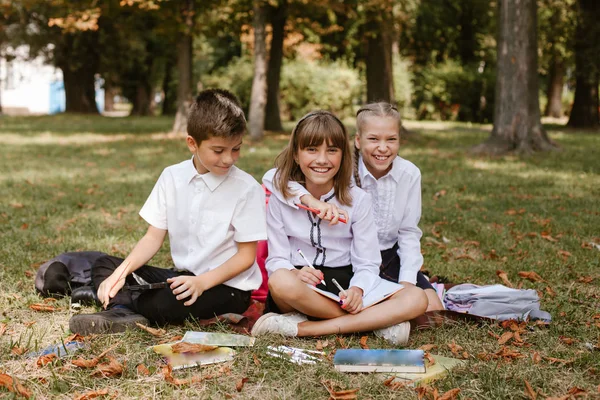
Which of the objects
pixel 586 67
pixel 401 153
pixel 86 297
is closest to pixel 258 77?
pixel 401 153

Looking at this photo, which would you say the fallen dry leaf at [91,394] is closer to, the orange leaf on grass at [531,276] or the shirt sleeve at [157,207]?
the shirt sleeve at [157,207]

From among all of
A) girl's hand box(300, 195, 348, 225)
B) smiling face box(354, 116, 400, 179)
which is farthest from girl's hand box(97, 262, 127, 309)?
smiling face box(354, 116, 400, 179)

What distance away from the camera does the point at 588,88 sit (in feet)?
61.2

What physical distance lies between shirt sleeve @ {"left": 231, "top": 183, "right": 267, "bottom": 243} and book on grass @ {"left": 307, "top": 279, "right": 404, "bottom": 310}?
41 centimetres

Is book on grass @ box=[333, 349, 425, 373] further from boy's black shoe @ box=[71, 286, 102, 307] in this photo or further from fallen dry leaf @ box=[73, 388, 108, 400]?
boy's black shoe @ box=[71, 286, 102, 307]

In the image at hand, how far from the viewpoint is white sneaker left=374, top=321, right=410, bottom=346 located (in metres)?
3.15

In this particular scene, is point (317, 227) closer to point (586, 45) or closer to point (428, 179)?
point (428, 179)

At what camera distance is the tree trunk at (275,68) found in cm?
1653

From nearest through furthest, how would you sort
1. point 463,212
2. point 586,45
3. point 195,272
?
point 195,272, point 463,212, point 586,45

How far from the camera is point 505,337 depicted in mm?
3148

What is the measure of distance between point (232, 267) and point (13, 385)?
1.20 metres

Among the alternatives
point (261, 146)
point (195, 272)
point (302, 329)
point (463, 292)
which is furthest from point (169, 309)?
point (261, 146)

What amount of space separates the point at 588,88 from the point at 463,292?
Result: 17188 millimetres

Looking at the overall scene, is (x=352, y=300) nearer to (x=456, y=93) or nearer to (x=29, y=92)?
(x=456, y=93)
